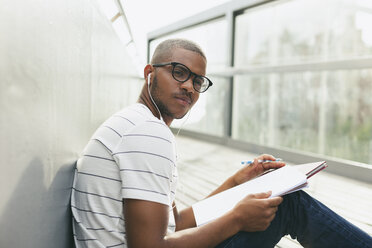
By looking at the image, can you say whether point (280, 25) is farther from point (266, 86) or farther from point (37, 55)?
point (37, 55)

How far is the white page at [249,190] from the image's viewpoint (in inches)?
45.7

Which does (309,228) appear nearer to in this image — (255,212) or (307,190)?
(255,212)

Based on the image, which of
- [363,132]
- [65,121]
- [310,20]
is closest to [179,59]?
[65,121]

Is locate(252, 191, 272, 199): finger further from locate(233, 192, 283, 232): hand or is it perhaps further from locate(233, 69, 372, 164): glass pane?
locate(233, 69, 372, 164): glass pane

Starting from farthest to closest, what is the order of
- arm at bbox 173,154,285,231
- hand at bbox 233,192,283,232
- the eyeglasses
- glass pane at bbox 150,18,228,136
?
glass pane at bbox 150,18,228,136 < arm at bbox 173,154,285,231 < the eyeglasses < hand at bbox 233,192,283,232

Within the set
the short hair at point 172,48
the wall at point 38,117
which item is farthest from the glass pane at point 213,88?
the wall at point 38,117

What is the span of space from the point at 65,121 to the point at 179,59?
0.57m

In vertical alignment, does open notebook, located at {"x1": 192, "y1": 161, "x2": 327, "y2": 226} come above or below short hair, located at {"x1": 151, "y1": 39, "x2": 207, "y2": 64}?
below

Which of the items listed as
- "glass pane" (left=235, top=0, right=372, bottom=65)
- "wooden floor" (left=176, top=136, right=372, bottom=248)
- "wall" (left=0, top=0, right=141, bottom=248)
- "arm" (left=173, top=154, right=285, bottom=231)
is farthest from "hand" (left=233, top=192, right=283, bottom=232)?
"glass pane" (left=235, top=0, right=372, bottom=65)

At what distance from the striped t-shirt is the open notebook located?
43 centimetres

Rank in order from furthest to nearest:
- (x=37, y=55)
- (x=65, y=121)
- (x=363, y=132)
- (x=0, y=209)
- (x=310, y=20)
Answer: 1. (x=310, y=20)
2. (x=363, y=132)
3. (x=65, y=121)
4. (x=37, y=55)
5. (x=0, y=209)

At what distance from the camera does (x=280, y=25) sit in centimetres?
558

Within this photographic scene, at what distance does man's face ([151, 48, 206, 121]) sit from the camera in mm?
1288

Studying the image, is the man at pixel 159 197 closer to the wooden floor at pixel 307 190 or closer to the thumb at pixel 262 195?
the thumb at pixel 262 195
